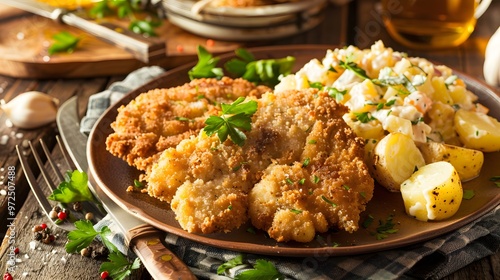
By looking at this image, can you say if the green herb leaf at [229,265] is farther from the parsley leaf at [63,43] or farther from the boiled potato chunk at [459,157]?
the parsley leaf at [63,43]

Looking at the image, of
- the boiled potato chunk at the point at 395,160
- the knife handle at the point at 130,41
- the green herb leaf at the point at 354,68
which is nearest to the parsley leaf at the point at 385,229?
the boiled potato chunk at the point at 395,160

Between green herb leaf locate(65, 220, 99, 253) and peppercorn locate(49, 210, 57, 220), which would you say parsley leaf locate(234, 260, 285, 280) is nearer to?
green herb leaf locate(65, 220, 99, 253)

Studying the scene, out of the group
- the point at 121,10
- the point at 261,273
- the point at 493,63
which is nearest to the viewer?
the point at 261,273

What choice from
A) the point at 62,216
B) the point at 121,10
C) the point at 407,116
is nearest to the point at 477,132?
the point at 407,116

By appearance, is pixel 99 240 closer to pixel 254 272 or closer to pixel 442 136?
pixel 254 272

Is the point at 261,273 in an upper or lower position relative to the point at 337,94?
lower

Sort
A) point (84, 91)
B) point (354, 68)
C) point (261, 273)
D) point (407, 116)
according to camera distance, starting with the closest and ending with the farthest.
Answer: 1. point (261, 273)
2. point (407, 116)
3. point (354, 68)
4. point (84, 91)

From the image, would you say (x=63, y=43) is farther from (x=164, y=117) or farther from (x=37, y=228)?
(x=37, y=228)
